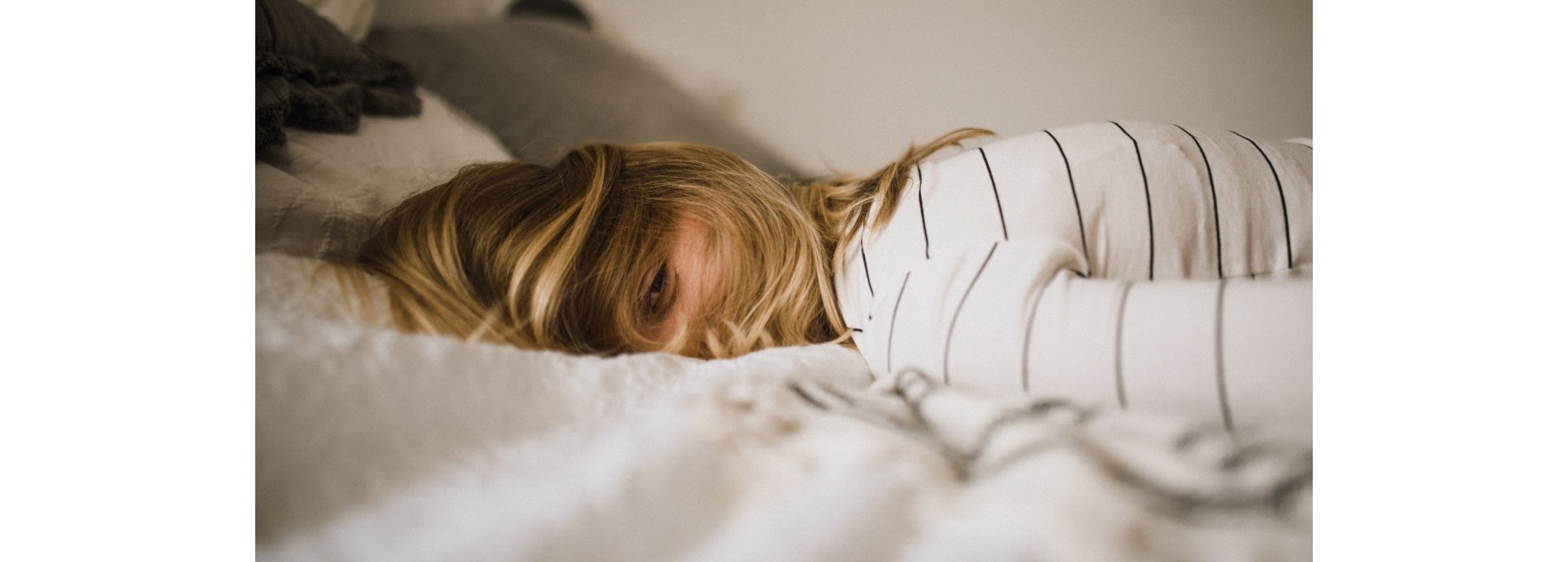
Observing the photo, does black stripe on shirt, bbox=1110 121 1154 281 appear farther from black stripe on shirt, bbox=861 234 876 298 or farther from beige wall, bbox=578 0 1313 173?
black stripe on shirt, bbox=861 234 876 298

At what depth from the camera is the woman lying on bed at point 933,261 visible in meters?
0.41

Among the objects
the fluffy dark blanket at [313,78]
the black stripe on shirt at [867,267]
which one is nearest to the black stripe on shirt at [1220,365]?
the black stripe on shirt at [867,267]

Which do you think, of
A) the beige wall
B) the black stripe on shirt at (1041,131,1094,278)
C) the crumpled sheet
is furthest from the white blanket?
the beige wall

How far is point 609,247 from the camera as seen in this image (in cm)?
57

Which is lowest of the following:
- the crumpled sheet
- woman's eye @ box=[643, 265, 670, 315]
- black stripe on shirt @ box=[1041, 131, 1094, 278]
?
the crumpled sheet

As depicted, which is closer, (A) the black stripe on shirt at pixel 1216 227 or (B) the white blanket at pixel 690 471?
(B) the white blanket at pixel 690 471

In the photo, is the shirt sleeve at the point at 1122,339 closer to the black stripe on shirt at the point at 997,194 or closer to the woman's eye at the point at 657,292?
the black stripe on shirt at the point at 997,194

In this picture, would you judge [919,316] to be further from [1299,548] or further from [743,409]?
[1299,548]

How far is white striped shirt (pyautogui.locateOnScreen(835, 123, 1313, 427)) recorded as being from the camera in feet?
1.32

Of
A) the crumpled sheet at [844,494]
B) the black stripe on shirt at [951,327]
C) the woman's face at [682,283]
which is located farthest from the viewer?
the woman's face at [682,283]

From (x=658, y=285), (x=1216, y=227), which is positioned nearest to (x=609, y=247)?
(x=658, y=285)

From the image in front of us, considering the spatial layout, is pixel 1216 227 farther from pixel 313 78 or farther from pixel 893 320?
pixel 313 78

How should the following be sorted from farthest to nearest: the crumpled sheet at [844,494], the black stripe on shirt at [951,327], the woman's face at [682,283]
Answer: the woman's face at [682,283] < the black stripe on shirt at [951,327] < the crumpled sheet at [844,494]
